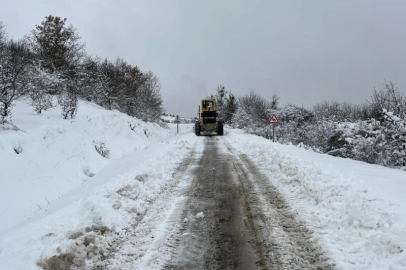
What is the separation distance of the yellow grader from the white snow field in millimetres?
16510

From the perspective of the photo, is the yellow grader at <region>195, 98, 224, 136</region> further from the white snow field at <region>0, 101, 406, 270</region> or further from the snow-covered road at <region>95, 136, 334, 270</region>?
the snow-covered road at <region>95, 136, 334, 270</region>

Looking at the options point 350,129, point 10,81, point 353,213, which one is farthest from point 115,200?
point 350,129

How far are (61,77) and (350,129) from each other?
2162cm

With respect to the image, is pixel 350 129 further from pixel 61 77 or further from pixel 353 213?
pixel 61 77

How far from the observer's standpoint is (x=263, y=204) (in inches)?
247

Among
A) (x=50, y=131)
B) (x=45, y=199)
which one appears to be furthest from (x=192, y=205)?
(x=50, y=131)

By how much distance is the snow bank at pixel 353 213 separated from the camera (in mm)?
3832

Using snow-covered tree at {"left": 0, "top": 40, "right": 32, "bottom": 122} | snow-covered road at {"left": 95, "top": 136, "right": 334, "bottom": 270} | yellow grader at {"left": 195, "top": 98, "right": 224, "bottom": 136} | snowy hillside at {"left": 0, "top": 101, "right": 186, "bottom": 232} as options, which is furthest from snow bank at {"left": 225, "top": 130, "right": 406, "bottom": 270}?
yellow grader at {"left": 195, "top": 98, "right": 224, "bottom": 136}

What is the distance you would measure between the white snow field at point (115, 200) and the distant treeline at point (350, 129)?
466 centimetres

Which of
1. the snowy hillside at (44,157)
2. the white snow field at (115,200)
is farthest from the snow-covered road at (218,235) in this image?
the snowy hillside at (44,157)

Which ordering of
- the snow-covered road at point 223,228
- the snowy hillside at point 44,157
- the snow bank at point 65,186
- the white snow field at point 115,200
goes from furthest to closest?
the snowy hillside at point 44,157
the snow bank at point 65,186
the white snow field at point 115,200
the snow-covered road at point 223,228

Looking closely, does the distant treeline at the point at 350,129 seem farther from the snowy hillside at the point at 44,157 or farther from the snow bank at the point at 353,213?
the snowy hillside at the point at 44,157

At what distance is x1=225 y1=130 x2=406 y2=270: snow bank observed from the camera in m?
3.83

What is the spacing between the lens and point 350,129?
53.7 ft
